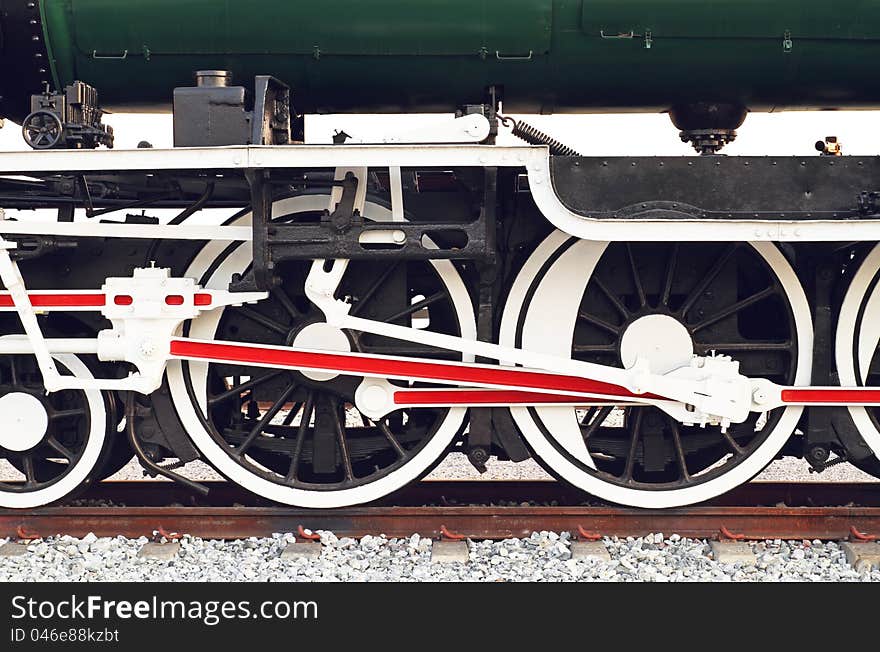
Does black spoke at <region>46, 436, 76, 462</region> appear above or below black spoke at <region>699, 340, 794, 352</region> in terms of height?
below

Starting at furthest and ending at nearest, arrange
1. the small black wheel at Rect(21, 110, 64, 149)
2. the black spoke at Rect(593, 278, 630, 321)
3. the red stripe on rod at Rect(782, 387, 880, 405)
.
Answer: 1. the black spoke at Rect(593, 278, 630, 321)
2. the red stripe on rod at Rect(782, 387, 880, 405)
3. the small black wheel at Rect(21, 110, 64, 149)

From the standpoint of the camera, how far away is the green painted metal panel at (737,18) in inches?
159

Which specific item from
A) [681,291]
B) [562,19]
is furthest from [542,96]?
[681,291]

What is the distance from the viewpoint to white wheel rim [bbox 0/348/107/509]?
14.8ft

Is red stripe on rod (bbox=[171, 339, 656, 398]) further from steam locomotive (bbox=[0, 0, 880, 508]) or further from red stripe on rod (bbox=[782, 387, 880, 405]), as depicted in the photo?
red stripe on rod (bbox=[782, 387, 880, 405])

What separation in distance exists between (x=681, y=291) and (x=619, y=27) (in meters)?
1.21

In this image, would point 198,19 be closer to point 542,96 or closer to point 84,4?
point 84,4

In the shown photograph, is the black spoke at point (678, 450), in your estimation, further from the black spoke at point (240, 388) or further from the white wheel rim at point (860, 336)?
the black spoke at point (240, 388)

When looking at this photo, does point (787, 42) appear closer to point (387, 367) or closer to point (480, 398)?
point (480, 398)

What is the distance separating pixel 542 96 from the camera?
4.33m

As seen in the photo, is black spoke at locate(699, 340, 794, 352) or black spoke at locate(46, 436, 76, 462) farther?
black spoke at locate(46, 436, 76, 462)

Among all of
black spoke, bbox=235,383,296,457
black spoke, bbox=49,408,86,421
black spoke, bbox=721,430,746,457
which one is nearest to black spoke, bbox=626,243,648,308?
black spoke, bbox=721,430,746,457

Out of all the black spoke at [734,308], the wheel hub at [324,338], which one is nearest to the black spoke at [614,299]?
the black spoke at [734,308]

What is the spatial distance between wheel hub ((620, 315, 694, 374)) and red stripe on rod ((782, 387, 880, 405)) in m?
0.47
